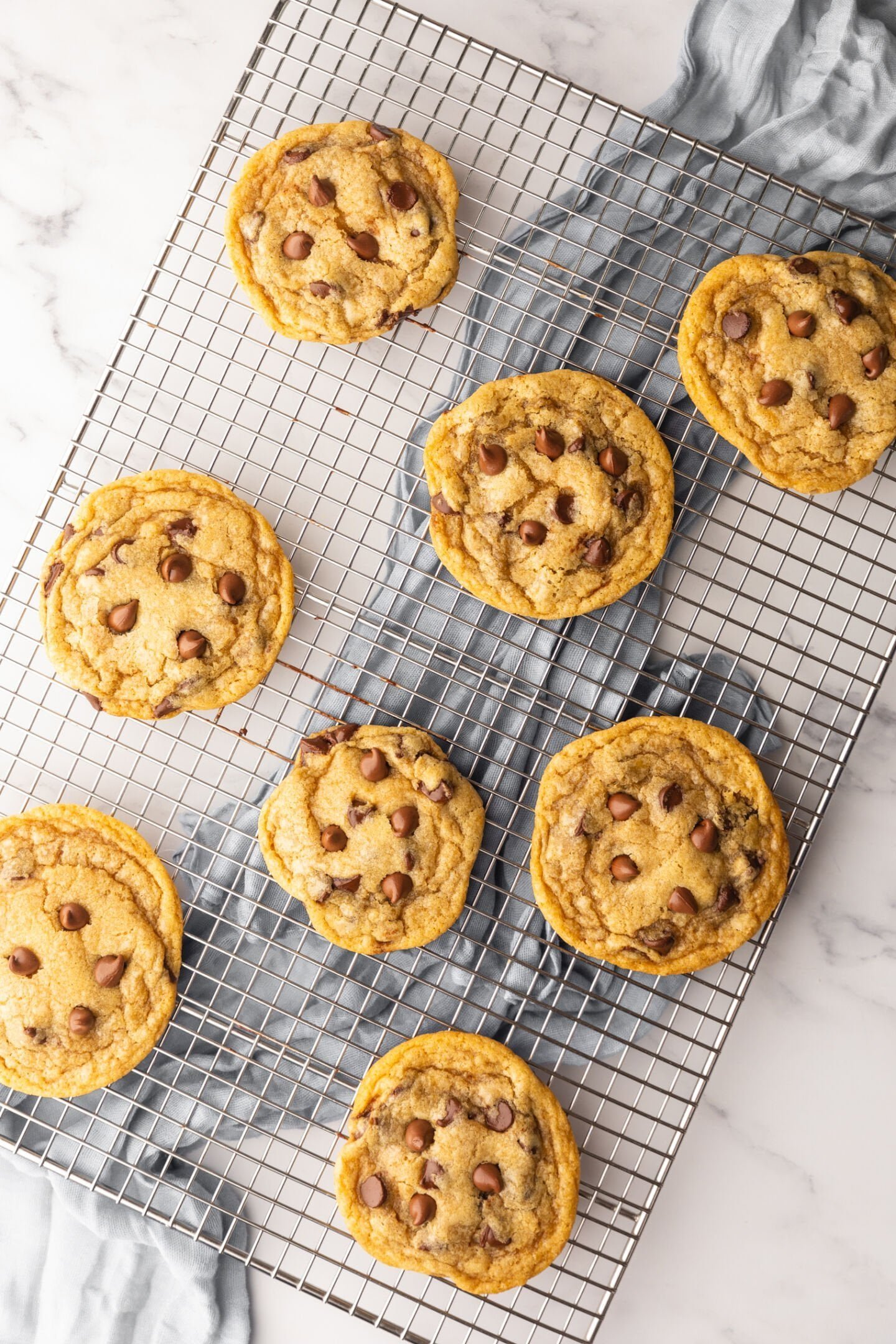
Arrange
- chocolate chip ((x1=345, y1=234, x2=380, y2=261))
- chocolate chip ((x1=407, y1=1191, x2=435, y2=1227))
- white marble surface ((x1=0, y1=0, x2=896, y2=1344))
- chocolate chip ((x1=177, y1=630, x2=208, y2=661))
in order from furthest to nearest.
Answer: white marble surface ((x1=0, y1=0, x2=896, y2=1344)) → chocolate chip ((x1=345, y1=234, x2=380, y2=261)) → chocolate chip ((x1=177, y1=630, x2=208, y2=661)) → chocolate chip ((x1=407, y1=1191, x2=435, y2=1227))

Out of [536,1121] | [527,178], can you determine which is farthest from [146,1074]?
[527,178]

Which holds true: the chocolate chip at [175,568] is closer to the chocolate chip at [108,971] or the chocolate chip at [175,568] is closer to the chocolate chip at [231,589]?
the chocolate chip at [231,589]

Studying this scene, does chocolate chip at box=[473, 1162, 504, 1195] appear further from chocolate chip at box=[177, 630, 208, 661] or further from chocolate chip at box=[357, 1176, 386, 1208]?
chocolate chip at box=[177, 630, 208, 661]

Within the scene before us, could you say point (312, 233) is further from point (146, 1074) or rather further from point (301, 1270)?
point (301, 1270)

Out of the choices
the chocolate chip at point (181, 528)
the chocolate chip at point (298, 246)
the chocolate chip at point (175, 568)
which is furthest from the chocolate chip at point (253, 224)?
the chocolate chip at point (175, 568)

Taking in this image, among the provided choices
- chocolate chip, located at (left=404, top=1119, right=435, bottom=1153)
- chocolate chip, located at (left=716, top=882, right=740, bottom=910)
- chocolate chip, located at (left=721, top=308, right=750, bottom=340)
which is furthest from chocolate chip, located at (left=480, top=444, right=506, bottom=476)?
chocolate chip, located at (left=404, top=1119, right=435, bottom=1153)

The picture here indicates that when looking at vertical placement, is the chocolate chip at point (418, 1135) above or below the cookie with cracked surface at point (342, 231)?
below
